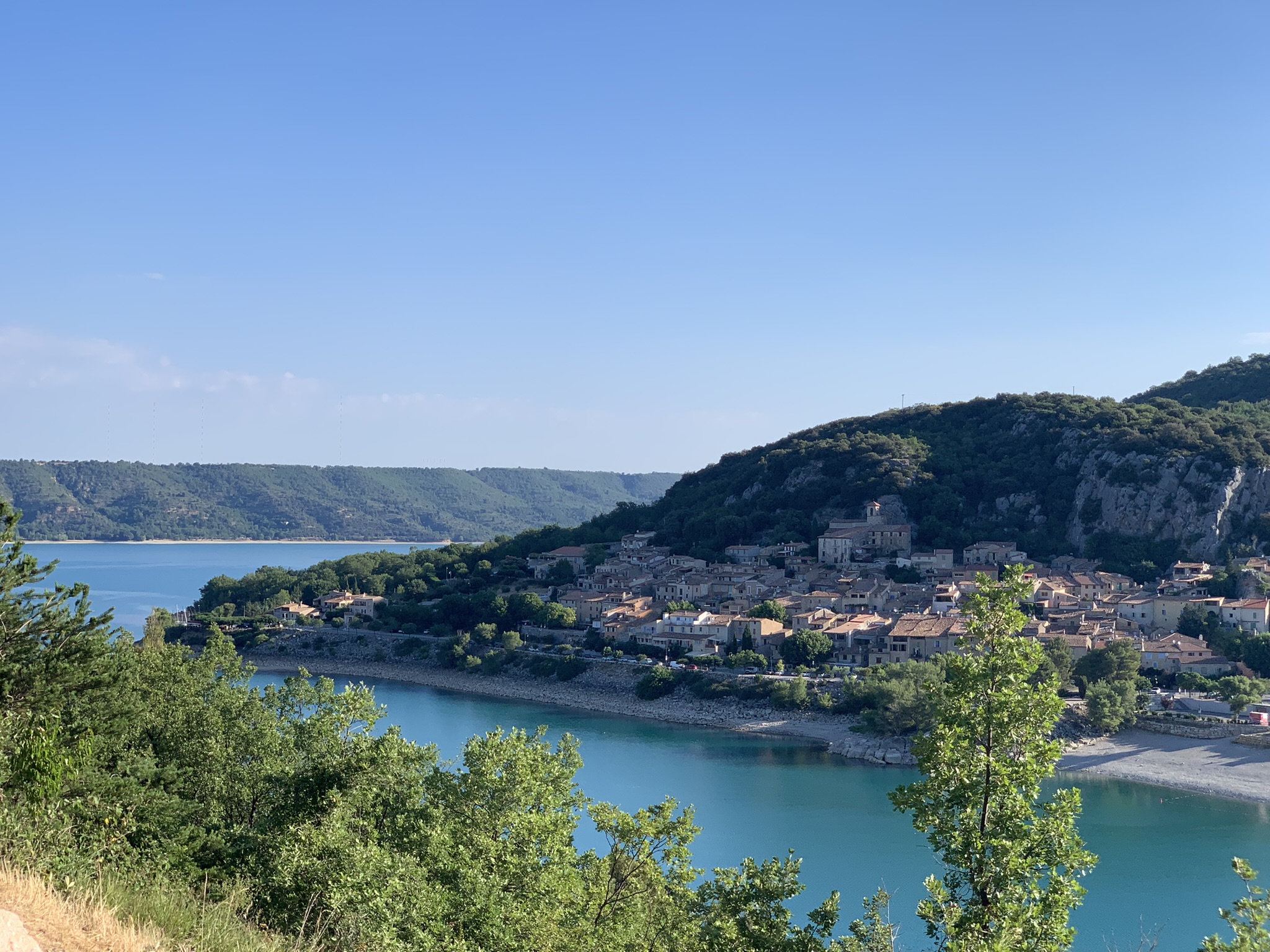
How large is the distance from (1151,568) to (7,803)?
40.7 metres

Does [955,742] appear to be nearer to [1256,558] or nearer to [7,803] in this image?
[7,803]

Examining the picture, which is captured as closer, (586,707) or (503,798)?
(503,798)

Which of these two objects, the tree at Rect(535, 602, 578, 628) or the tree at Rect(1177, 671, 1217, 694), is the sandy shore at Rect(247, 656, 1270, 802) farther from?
the tree at Rect(535, 602, 578, 628)

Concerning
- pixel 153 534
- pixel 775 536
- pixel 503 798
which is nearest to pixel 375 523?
pixel 153 534

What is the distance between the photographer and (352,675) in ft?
127

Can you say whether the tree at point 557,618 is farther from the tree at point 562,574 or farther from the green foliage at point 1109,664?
the green foliage at point 1109,664

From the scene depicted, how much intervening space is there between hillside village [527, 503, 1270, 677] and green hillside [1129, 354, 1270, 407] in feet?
70.5

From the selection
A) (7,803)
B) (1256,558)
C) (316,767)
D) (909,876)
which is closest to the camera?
(7,803)

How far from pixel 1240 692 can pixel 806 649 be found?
11.2 meters

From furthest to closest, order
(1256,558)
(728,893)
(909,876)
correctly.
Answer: (1256,558), (909,876), (728,893)

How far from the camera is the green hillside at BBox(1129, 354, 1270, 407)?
56375 millimetres

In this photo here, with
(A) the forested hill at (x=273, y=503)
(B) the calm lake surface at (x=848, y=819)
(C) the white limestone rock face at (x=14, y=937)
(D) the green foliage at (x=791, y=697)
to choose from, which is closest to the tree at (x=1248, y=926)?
(C) the white limestone rock face at (x=14, y=937)

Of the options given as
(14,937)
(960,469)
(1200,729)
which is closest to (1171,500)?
(960,469)

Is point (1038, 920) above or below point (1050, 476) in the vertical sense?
below
